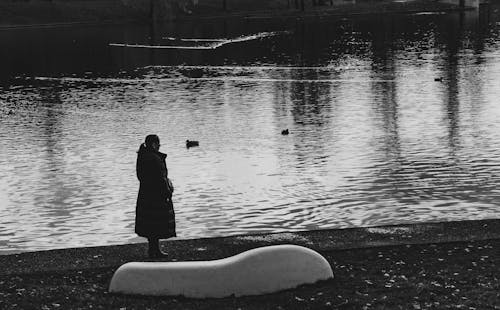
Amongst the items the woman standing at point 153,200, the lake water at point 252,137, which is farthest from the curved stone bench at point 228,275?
the lake water at point 252,137

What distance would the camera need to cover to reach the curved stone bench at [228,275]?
16.1 metres

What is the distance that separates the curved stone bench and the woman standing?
184 centimetres

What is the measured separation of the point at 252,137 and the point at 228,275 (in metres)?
21.5

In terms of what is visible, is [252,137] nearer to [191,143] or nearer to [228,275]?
[191,143]

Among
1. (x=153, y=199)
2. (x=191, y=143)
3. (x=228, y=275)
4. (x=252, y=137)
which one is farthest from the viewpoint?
(x=252, y=137)

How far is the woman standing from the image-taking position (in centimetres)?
1820

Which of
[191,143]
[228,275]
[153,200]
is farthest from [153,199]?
[191,143]

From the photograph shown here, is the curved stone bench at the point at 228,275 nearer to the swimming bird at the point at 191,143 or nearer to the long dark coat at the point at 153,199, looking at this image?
the long dark coat at the point at 153,199

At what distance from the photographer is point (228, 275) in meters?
16.1

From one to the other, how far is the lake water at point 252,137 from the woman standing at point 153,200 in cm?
494

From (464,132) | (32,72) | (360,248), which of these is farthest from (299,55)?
(360,248)

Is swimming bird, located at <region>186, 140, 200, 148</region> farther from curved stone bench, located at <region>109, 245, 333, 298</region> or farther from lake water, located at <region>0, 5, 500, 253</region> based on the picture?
curved stone bench, located at <region>109, 245, 333, 298</region>

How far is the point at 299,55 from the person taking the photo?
74000mm

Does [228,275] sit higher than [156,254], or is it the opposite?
[228,275]
